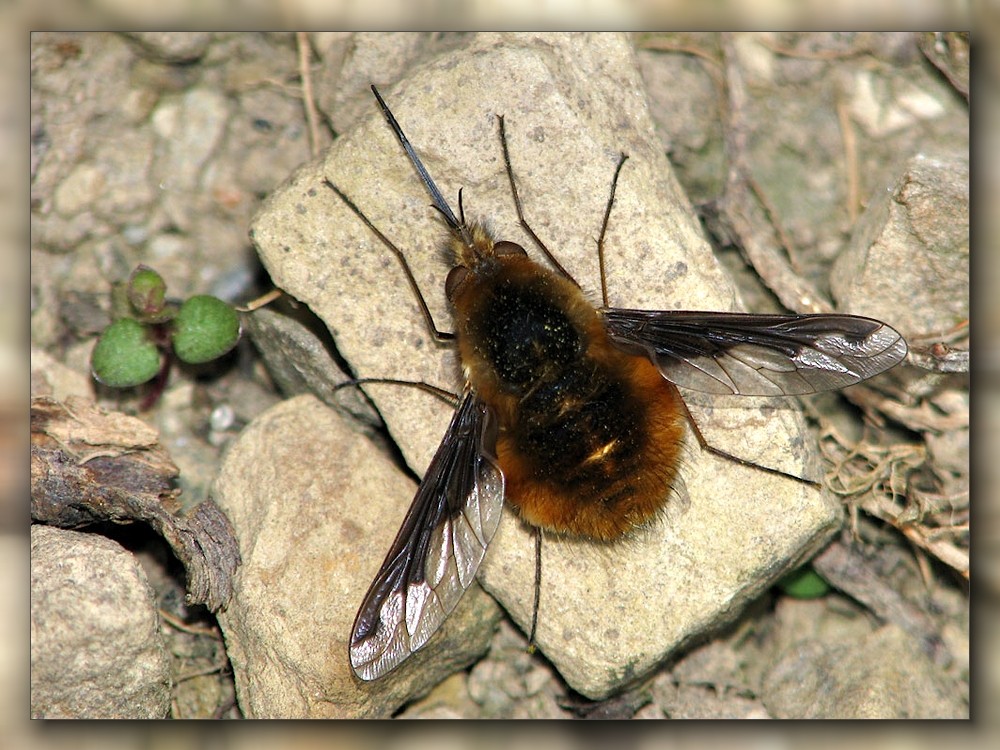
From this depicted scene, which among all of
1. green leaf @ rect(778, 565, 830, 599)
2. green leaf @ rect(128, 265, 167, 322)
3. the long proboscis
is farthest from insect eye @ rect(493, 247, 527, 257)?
green leaf @ rect(778, 565, 830, 599)

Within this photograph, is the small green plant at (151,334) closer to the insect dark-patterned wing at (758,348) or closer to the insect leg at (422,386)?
the insect leg at (422,386)

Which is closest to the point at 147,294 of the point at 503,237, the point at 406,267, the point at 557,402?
the point at 406,267

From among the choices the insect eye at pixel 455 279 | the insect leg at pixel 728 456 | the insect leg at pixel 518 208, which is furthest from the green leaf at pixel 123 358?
the insect leg at pixel 728 456

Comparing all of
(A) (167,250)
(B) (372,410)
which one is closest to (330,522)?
(B) (372,410)

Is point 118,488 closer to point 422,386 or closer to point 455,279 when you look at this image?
point 422,386

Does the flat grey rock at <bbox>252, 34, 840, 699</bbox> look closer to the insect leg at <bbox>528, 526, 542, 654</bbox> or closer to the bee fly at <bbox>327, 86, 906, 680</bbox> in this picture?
the insect leg at <bbox>528, 526, 542, 654</bbox>

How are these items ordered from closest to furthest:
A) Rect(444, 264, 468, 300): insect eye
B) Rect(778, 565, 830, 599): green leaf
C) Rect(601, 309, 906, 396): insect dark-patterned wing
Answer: Rect(601, 309, 906, 396): insect dark-patterned wing → Rect(444, 264, 468, 300): insect eye → Rect(778, 565, 830, 599): green leaf

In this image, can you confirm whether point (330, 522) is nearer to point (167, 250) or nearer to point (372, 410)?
point (372, 410)
